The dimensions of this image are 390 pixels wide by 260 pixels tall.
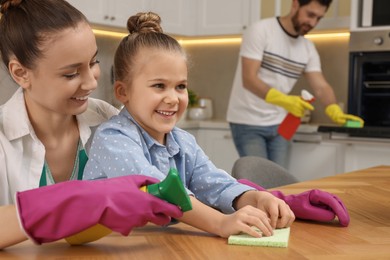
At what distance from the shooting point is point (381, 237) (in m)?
1.07

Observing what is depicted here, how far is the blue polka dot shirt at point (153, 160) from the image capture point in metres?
1.09

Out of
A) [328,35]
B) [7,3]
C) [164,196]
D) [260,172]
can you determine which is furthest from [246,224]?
[328,35]

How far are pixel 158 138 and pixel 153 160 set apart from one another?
0.16 ft

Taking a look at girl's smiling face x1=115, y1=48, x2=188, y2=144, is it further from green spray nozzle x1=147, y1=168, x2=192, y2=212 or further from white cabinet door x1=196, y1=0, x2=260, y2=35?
white cabinet door x1=196, y1=0, x2=260, y2=35

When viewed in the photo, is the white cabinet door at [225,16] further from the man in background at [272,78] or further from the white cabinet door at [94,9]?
the white cabinet door at [94,9]

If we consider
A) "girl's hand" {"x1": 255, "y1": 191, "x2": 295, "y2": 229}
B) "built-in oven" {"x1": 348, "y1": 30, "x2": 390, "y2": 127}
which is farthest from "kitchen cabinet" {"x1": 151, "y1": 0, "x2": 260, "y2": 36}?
"girl's hand" {"x1": 255, "y1": 191, "x2": 295, "y2": 229}

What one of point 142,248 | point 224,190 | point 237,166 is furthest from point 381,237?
point 237,166

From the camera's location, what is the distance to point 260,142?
10.6 ft

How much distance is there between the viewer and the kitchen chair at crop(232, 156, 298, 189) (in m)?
1.84

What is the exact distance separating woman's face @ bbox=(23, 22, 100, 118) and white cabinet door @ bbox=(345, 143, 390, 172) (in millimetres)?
2362

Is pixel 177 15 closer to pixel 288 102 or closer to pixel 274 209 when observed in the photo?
pixel 288 102

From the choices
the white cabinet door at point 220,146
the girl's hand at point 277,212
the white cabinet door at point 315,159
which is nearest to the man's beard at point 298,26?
the white cabinet door at point 315,159

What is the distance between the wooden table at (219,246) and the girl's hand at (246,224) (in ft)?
0.07

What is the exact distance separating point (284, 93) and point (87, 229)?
260cm
